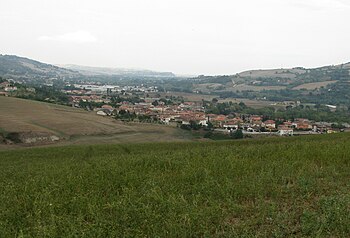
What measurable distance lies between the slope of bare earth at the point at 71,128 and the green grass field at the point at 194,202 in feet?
119

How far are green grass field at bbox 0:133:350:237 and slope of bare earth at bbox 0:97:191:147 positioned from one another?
119 ft

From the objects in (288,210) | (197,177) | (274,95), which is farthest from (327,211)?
(274,95)

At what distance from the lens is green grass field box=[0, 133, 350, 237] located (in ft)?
21.0

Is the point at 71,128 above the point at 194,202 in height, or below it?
below

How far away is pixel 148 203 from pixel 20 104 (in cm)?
6727

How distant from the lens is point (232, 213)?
7215mm

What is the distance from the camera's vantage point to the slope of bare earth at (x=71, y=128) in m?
47.7

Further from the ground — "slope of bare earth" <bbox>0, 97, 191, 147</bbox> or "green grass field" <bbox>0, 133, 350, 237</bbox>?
"green grass field" <bbox>0, 133, 350, 237</bbox>

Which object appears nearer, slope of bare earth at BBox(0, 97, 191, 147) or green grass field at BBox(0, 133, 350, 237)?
green grass field at BBox(0, 133, 350, 237)

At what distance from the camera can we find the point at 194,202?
7.62 metres

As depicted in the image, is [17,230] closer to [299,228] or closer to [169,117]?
[299,228]

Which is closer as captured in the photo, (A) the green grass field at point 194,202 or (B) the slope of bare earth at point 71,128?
(A) the green grass field at point 194,202

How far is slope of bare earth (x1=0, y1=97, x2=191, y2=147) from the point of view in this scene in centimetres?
4766

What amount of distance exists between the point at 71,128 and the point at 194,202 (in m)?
47.7
